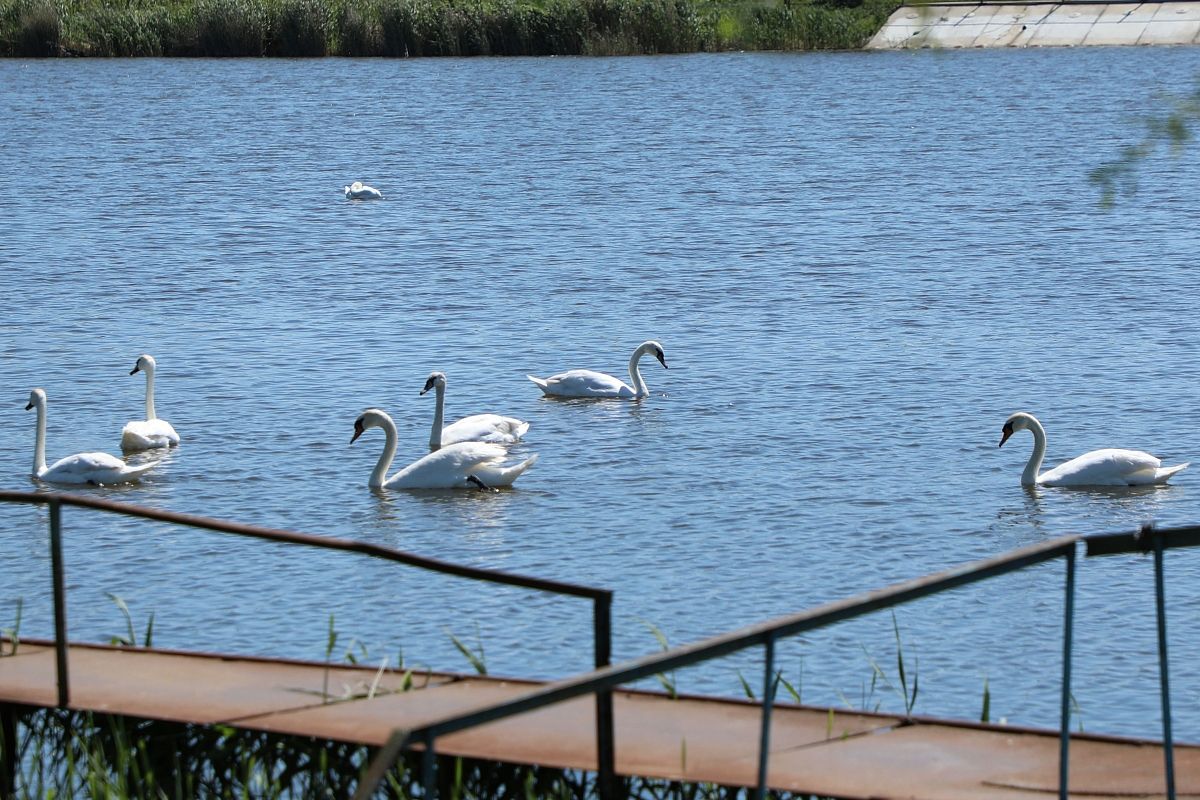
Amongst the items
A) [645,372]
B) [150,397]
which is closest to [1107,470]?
[645,372]

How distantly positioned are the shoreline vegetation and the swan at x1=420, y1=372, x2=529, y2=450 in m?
36.0

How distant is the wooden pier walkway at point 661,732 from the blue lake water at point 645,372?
1.59 metres

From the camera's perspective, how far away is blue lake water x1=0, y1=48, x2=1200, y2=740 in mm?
9703

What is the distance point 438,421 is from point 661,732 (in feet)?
28.7

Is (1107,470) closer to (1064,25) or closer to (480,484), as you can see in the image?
(480,484)

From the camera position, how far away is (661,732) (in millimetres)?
5707

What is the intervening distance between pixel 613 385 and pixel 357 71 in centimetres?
3393

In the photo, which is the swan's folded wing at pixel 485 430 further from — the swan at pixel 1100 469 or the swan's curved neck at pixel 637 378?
the swan at pixel 1100 469

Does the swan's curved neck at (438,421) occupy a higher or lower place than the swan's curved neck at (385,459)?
higher

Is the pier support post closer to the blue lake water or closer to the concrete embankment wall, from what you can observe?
the blue lake water

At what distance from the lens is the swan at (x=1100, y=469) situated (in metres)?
12.2

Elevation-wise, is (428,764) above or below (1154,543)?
below

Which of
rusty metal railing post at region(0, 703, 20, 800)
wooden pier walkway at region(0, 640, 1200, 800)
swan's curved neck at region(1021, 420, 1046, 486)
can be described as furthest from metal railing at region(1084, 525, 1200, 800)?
swan's curved neck at region(1021, 420, 1046, 486)

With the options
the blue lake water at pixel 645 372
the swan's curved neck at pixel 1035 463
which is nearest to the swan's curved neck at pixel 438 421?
the blue lake water at pixel 645 372
